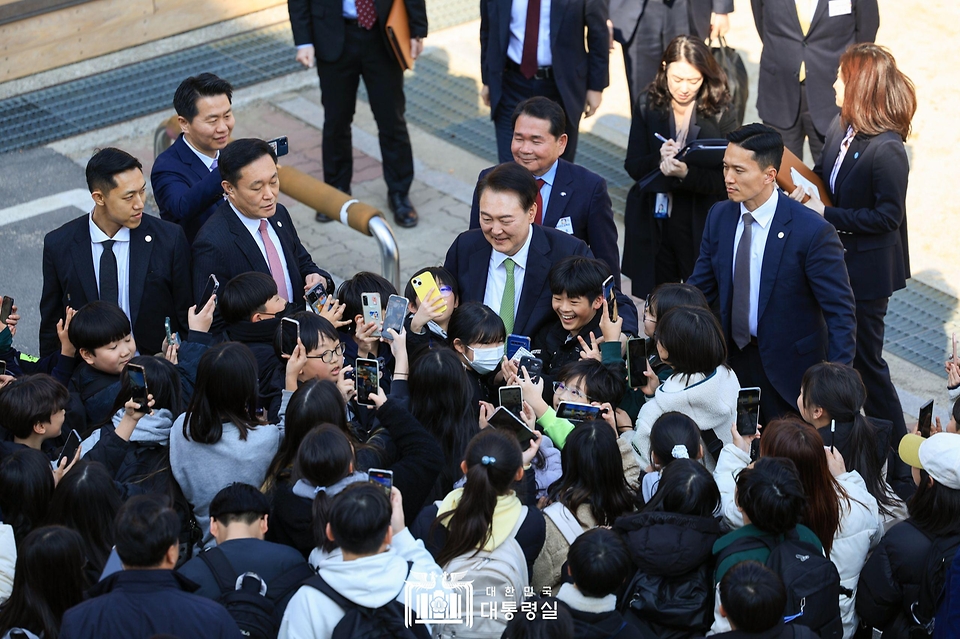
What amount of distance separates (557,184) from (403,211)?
8.51ft

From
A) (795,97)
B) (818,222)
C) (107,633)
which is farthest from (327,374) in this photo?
(795,97)

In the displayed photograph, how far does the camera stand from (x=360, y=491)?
3.46m

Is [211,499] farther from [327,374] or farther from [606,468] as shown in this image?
[606,468]

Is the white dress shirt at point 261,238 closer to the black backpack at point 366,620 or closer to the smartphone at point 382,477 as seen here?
the smartphone at point 382,477

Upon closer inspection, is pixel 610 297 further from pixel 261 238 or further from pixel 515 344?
pixel 261 238

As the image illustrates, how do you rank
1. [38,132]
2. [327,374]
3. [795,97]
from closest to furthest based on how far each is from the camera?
1. [327,374]
2. [795,97]
3. [38,132]

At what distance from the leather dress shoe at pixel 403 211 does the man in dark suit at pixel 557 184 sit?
240cm

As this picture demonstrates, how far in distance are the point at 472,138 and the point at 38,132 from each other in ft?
11.7

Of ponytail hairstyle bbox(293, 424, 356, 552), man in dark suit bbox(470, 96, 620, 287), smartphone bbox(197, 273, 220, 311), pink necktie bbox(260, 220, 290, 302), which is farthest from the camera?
man in dark suit bbox(470, 96, 620, 287)

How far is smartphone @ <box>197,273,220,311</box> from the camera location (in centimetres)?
535

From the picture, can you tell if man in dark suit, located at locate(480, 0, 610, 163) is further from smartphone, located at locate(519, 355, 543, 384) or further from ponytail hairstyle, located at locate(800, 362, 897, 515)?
ponytail hairstyle, located at locate(800, 362, 897, 515)

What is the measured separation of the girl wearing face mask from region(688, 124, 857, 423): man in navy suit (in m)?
1.30

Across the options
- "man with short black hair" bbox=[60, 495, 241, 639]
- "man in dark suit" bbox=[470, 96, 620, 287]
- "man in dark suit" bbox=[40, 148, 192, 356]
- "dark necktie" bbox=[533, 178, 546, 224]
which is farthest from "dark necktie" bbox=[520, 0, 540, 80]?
"man with short black hair" bbox=[60, 495, 241, 639]

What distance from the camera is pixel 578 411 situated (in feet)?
14.5
